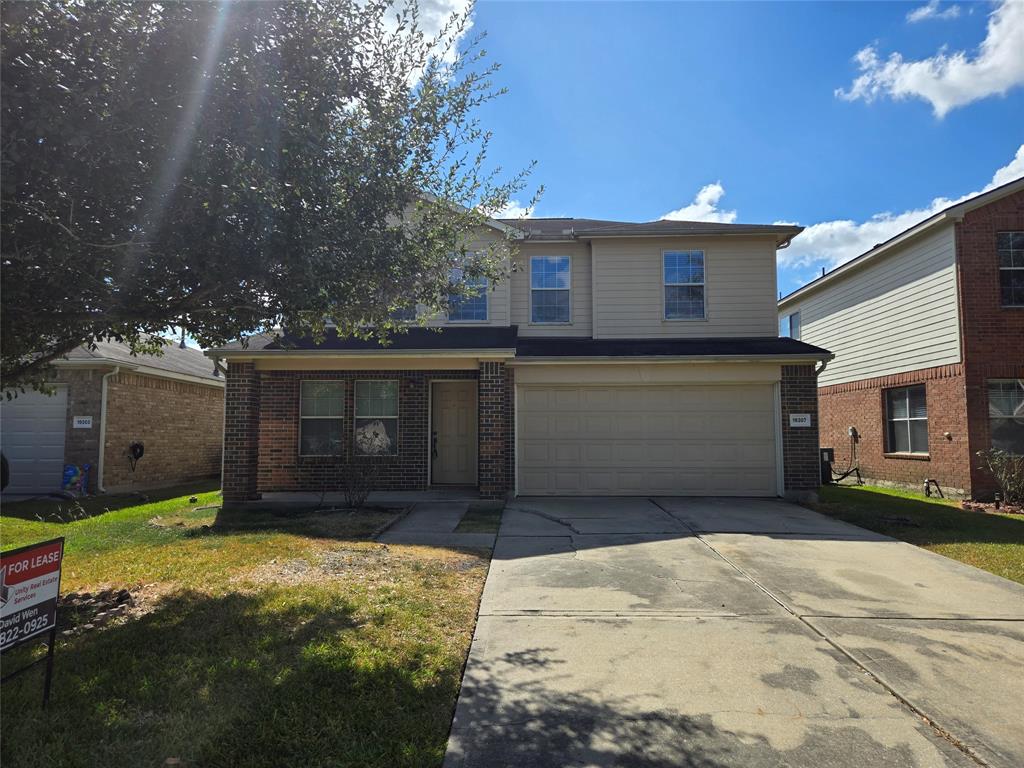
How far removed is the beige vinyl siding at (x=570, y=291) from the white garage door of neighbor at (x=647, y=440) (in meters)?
1.75

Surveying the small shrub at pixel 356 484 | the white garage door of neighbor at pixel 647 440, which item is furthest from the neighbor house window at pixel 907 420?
the small shrub at pixel 356 484

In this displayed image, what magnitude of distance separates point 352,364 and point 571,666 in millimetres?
8525

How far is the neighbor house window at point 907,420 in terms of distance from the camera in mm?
13219

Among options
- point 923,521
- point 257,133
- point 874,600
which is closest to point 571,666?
point 874,600

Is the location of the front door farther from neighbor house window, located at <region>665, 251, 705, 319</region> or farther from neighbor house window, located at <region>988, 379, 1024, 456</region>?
neighbor house window, located at <region>988, 379, 1024, 456</region>

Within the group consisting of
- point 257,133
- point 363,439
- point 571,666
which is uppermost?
point 257,133

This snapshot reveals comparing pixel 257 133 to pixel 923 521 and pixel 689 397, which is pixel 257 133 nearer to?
pixel 689 397

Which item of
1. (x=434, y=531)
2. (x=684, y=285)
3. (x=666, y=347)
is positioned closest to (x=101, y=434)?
(x=434, y=531)

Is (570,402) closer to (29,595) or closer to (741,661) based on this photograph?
(741,661)

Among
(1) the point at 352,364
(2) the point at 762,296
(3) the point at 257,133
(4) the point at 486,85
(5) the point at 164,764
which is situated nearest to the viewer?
(5) the point at 164,764

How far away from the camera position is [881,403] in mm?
14609

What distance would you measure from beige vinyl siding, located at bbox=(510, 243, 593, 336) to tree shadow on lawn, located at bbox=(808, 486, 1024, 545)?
5818mm

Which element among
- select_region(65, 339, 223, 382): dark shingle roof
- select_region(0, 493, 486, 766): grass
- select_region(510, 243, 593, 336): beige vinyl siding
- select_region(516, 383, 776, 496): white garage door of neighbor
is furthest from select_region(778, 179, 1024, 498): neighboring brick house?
select_region(65, 339, 223, 382): dark shingle roof

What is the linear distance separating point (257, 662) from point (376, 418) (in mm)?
8085
